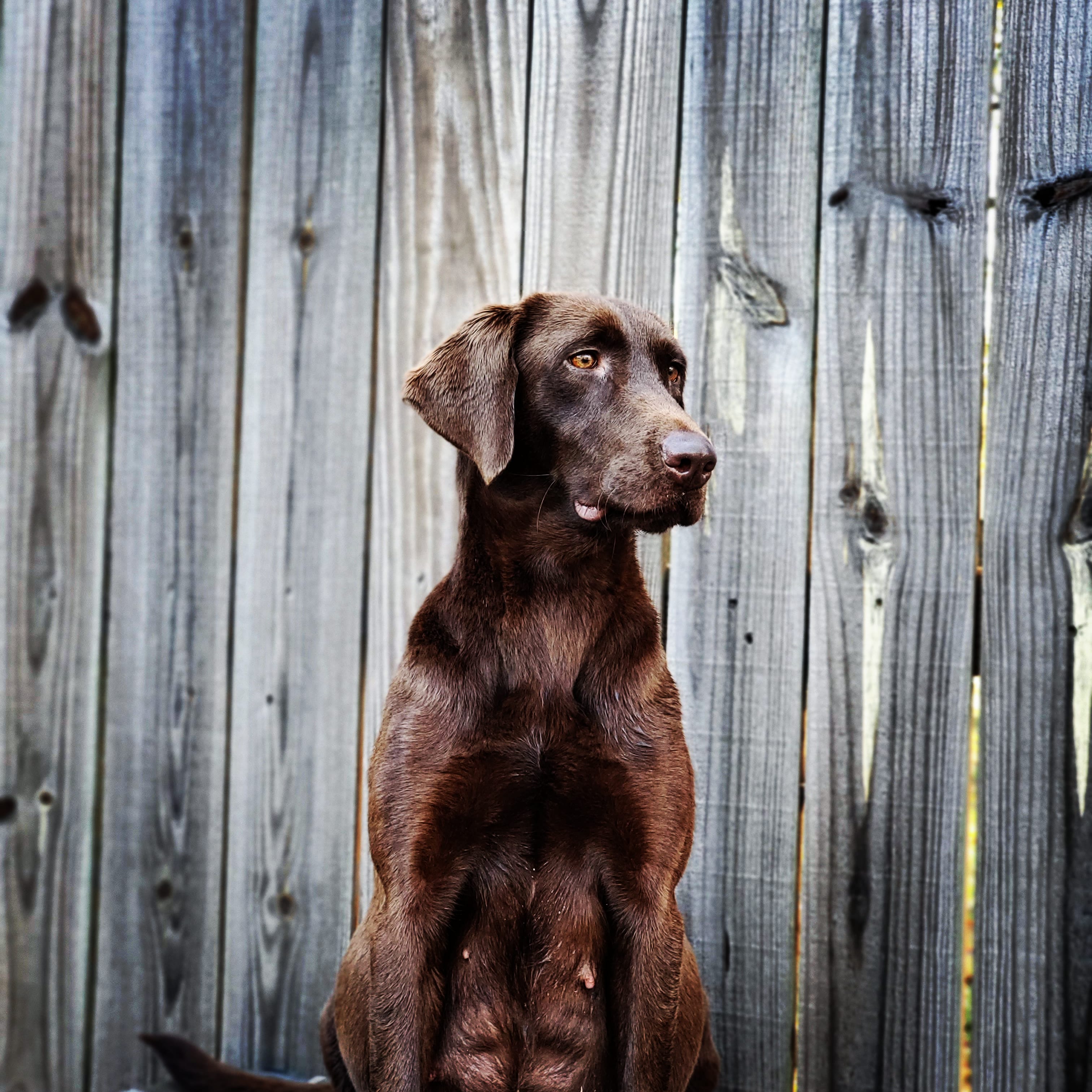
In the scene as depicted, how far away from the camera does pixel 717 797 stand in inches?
101

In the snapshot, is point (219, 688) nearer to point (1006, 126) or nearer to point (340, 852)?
point (340, 852)

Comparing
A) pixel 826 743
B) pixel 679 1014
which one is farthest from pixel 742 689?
pixel 679 1014

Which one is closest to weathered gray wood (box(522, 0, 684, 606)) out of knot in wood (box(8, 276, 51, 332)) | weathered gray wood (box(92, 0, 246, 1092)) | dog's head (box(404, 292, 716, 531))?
dog's head (box(404, 292, 716, 531))

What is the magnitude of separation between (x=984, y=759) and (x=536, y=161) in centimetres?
175

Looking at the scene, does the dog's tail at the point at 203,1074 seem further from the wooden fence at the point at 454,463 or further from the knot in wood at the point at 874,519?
the knot in wood at the point at 874,519

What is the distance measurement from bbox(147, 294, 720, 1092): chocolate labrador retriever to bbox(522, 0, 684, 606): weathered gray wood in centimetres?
64

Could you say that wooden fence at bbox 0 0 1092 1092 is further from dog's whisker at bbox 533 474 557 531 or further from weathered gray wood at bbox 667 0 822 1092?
dog's whisker at bbox 533 474 557 531

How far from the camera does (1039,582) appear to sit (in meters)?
2.38

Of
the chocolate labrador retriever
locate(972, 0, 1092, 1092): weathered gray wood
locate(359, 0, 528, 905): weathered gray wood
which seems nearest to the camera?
the chocolate labrador retriever

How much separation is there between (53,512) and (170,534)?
1.13 feet

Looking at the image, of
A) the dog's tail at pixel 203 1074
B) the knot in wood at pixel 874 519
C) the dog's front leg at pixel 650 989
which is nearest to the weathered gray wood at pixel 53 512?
the dog's tail at pixel 203 1074

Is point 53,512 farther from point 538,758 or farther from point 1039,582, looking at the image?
point 1039,582

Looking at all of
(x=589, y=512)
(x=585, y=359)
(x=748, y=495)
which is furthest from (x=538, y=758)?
(x=748, y=495)

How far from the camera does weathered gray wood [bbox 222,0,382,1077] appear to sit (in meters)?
2.78
